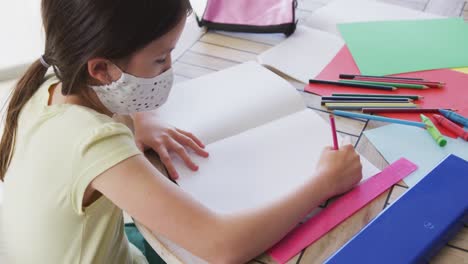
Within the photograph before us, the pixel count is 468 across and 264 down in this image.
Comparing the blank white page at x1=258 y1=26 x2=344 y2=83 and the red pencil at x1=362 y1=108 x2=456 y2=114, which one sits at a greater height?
the red pencil at x1=362 y1=108 x2=456 y2=114

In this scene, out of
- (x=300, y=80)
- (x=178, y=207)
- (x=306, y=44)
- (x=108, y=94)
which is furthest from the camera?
(x=306, y=44)

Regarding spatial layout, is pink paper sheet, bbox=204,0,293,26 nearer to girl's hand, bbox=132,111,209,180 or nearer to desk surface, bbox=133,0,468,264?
desk surface, bbox=133,0,468,264

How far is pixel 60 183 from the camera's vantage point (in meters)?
0.69

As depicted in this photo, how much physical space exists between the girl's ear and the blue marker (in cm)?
55

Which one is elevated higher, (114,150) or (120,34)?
(120,34)

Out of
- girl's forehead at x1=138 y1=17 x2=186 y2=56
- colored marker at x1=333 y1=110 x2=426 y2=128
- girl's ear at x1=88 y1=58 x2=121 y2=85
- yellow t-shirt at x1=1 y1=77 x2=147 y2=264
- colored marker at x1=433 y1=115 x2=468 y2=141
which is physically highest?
girl's forehead at x1=138 y1=17 x2=186 y2=56

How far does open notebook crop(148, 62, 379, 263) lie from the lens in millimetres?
717

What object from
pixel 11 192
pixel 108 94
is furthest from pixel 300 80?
pixel 11 192

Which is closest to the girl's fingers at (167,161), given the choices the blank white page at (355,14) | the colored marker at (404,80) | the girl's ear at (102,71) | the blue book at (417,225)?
the girl's ear at (102,71)

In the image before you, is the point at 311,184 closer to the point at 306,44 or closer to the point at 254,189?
the point at 254,189

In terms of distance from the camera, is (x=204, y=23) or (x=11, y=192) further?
(x=204, y=23)

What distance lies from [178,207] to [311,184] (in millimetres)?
189

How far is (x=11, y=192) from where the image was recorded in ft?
2.55

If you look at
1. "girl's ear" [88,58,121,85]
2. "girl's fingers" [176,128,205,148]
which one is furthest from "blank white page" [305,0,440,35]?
"girl's ear" [88,58,121,85]
